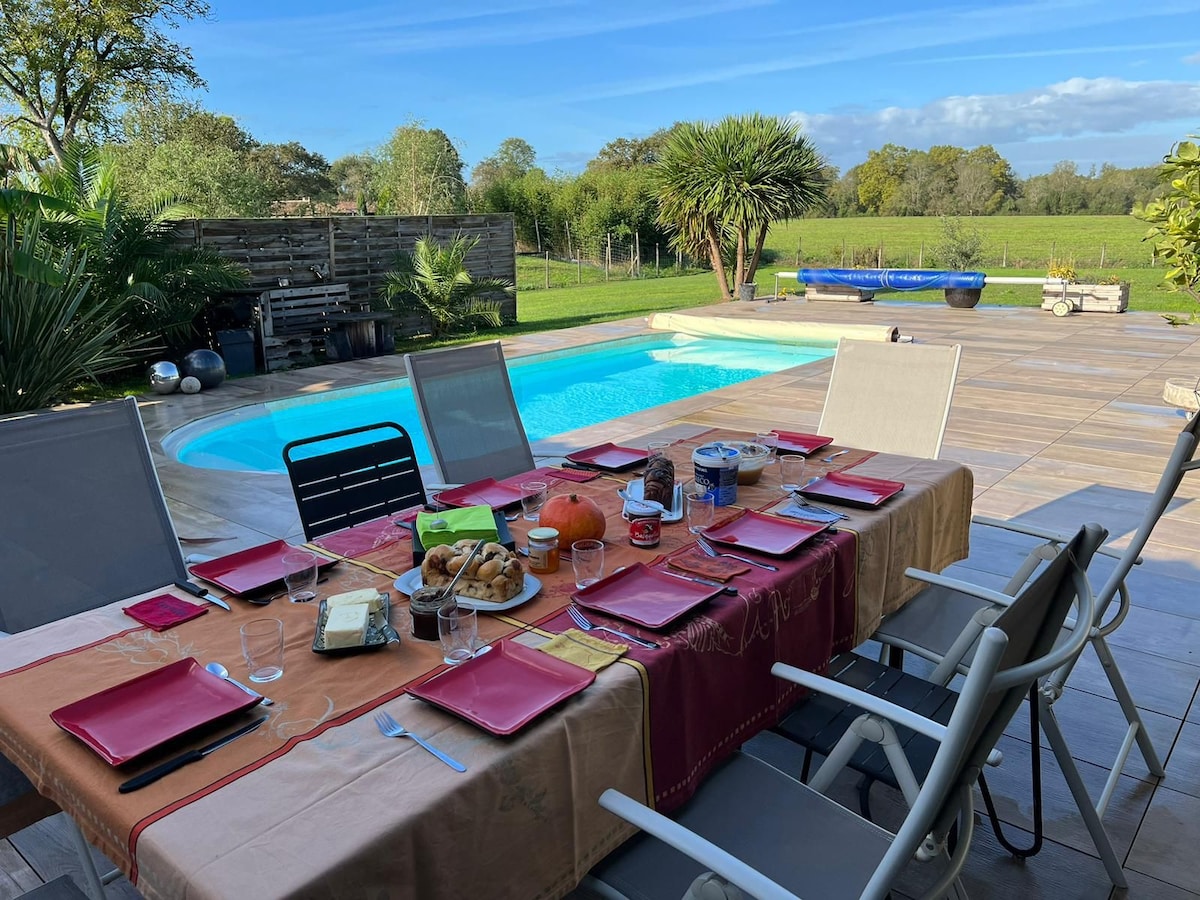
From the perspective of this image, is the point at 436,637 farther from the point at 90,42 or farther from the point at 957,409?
the point at 90,42

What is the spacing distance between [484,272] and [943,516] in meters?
11.1

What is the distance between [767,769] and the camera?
5.66 feet

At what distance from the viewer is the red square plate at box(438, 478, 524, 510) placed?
7.75 feet

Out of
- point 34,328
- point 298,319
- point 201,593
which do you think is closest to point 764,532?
point 201,593

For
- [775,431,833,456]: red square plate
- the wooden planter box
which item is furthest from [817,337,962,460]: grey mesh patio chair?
the wooden planter box

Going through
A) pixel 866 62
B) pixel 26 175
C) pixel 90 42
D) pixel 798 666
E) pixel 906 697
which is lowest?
pixel 906 697

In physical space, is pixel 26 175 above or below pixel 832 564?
above

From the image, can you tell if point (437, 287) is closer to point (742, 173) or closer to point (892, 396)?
point (742, 173)

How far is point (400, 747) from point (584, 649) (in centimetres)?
41

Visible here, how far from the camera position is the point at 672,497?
2367 millimetres

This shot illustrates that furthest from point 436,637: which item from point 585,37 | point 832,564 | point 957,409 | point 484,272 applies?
point 585,37

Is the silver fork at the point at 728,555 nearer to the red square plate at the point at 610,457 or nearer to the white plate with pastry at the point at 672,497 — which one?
the white plate with pastry at the point at 672,497

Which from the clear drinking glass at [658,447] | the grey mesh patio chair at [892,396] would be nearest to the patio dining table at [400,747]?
the clear drinking glass at [658,447]

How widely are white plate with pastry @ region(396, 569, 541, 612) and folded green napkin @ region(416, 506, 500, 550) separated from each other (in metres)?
0.09
